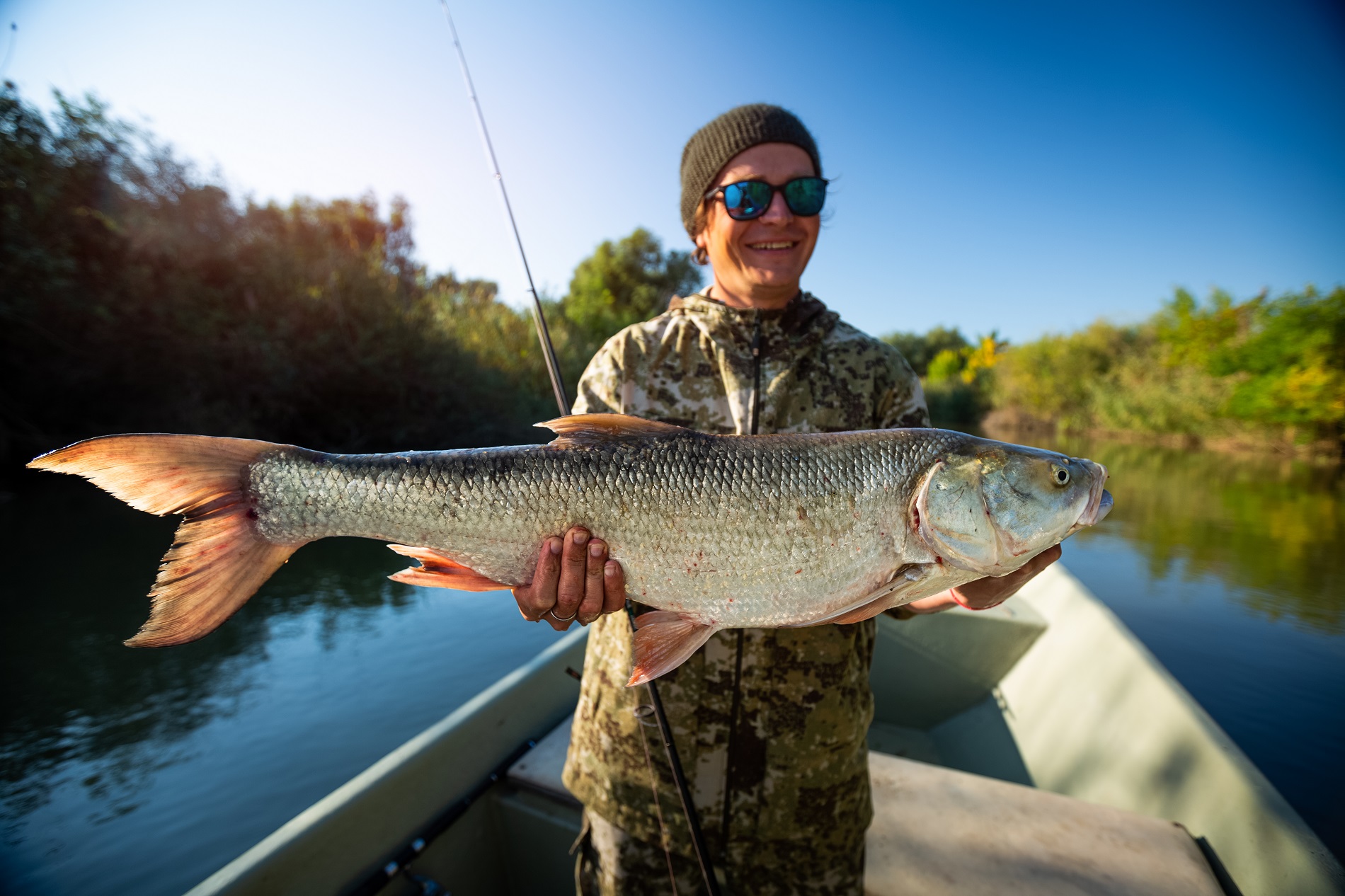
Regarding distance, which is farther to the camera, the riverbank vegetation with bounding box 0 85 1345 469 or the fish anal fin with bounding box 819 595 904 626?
the riverbank vegetation with bounding box 0 85 1345 469

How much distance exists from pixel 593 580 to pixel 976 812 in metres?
2.11

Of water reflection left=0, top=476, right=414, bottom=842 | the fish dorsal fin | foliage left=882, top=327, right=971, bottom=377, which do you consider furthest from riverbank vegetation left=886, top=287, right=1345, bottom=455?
water reflection left=0, top=476, right=414, bottom=842

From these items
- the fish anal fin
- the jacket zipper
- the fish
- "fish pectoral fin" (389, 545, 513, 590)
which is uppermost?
the fish

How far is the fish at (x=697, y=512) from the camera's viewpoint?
1.60 m

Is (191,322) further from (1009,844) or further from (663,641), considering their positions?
(1009,844)

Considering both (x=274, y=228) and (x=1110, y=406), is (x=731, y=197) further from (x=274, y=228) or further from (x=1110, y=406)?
(x=1110, y=406)

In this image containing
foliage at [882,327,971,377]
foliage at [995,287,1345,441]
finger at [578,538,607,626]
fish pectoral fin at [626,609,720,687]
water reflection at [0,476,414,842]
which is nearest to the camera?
fish pectoral fin at [626,609,720,687]

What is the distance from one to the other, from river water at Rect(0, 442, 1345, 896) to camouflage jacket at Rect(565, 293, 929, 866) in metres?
4.02

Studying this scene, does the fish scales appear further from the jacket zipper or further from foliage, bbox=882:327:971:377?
Answer: foliage, bbox=882:327:971:377

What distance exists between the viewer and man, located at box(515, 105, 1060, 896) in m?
1.74

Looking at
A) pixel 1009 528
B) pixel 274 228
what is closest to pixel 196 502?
pixel 1009 528

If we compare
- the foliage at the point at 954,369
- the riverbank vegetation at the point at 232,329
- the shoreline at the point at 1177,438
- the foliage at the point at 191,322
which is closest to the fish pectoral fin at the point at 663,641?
the riverbank vegetation at the point at 232,329

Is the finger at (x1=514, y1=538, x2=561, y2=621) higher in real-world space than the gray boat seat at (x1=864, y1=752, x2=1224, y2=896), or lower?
higher

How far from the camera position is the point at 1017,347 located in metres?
48.5
